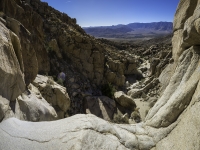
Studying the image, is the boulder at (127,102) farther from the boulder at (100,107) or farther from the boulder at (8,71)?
the boulder at (8,71)

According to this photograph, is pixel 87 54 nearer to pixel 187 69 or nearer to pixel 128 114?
pixel 128 114

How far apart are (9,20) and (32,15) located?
1150 centimetres

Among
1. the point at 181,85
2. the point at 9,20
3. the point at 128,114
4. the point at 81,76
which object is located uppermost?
the point at 9,20

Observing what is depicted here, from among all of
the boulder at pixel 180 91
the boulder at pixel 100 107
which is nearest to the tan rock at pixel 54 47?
the boulder at pixel 100 107

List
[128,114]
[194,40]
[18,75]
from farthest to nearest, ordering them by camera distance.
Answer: [128,114] < [18,75] < [194,40]

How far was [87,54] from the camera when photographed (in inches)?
926

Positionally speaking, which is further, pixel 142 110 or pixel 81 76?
pixel 81 76

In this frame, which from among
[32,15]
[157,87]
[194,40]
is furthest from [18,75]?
[157,87]

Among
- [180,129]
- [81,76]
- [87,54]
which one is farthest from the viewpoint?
[87,54]

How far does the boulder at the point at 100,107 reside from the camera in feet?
58.6

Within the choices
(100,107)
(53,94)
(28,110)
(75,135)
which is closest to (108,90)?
(100,107)

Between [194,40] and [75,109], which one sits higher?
[194,40]

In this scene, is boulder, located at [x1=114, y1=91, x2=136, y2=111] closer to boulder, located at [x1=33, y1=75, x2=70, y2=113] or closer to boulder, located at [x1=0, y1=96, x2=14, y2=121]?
boulder, located at [x1=33, y1=75, x2=70, y2=113]

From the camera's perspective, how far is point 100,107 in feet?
61.0
